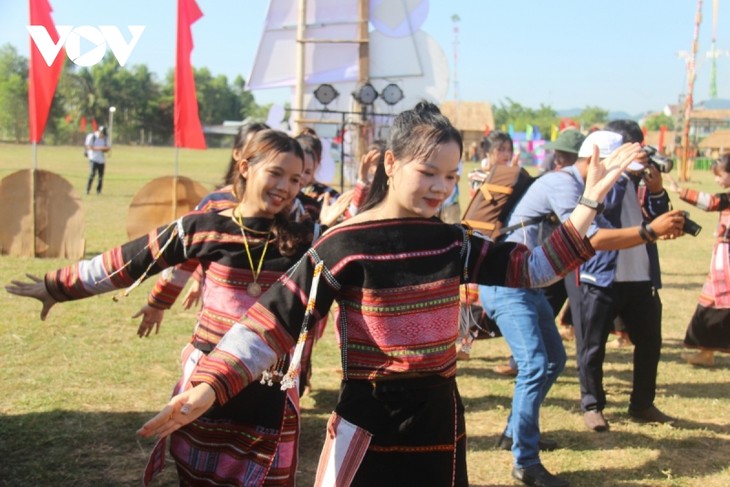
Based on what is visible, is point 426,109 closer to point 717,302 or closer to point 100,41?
point 100,41

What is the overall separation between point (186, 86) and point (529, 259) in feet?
27.3

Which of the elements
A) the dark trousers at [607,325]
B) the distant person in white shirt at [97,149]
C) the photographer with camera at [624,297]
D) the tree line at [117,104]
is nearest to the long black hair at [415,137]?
the photographer with camera at [624,297]

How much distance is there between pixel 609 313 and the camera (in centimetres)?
491

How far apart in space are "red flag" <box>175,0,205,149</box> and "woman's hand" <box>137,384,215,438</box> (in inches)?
318

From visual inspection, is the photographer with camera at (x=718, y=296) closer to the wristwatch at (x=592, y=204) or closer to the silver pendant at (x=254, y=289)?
the wristwatch at (x=592, y=204)

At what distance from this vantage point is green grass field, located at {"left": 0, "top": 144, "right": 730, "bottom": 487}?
4.36 metres

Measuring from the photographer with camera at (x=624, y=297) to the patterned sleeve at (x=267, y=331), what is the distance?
2.61m

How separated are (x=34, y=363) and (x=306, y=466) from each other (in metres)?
2.67

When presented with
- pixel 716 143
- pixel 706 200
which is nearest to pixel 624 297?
pixel 706 200

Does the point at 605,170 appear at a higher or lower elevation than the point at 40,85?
lower

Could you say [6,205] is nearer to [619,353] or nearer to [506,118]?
[619,353]

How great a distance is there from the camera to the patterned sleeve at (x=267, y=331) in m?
2.27

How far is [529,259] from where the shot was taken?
261cm

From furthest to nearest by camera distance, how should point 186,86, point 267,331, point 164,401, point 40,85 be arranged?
point 186,86
point 40,85
point 164,401
point 267,331
